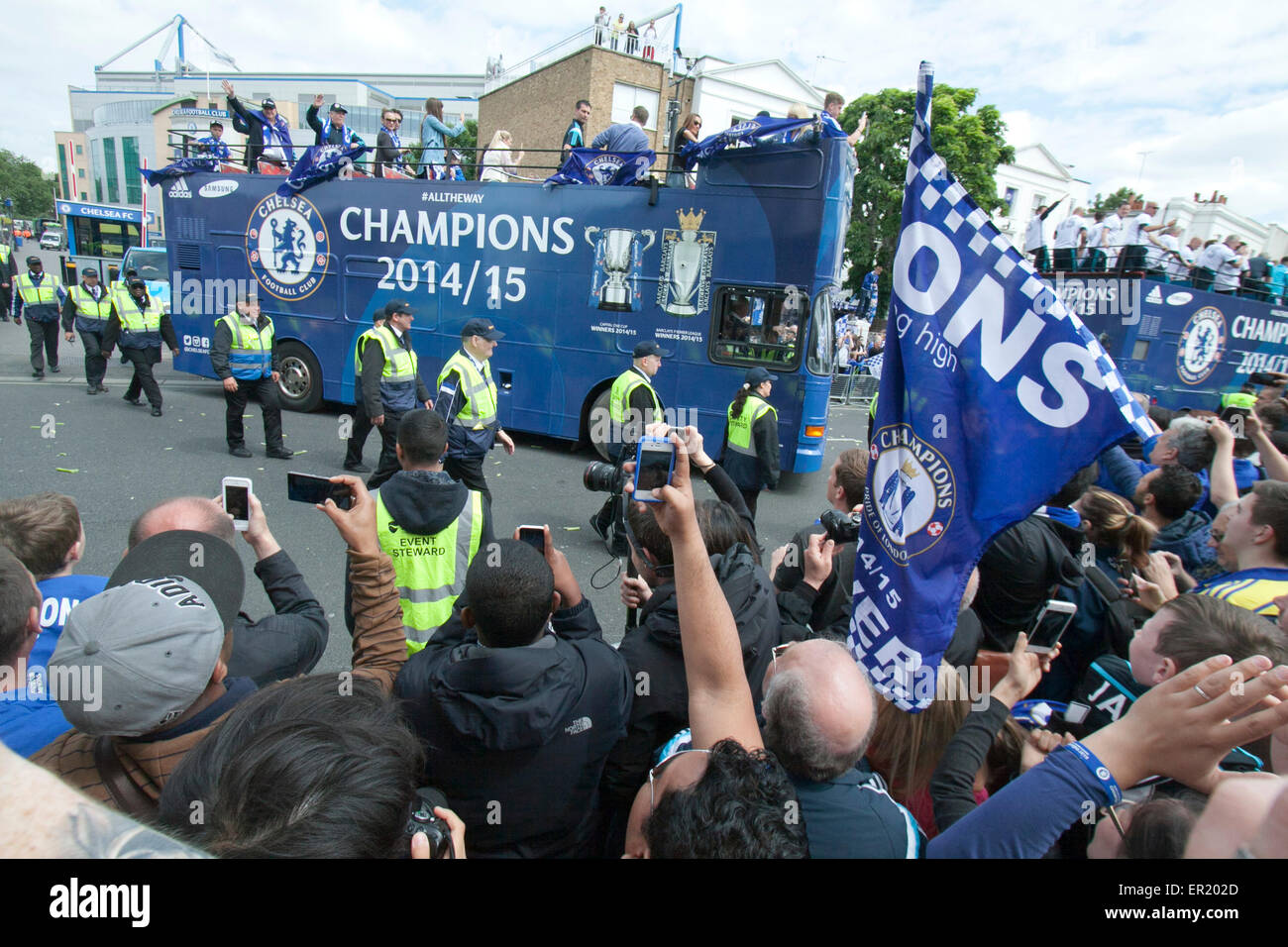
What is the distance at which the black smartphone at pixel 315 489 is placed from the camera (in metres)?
2.21

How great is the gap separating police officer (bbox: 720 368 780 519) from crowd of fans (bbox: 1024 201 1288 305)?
891 cm

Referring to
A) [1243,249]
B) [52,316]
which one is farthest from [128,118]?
[1243,249]

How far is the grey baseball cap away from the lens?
4.15 ft

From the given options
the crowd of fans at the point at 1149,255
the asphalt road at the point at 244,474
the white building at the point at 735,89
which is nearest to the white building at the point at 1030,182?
the white building at the point at 735,89

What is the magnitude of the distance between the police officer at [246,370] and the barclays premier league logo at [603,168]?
14.6ft

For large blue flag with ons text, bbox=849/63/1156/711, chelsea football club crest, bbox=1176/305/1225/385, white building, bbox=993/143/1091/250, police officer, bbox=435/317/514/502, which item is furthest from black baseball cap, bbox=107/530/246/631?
white building, bbox=993/143/1091/250

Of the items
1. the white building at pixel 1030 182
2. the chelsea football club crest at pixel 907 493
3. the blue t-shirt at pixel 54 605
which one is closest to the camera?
the chelsea football club crest at pixel 907 493

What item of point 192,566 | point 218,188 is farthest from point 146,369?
point 192,566

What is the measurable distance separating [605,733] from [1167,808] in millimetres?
1181

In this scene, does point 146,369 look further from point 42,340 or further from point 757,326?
point 757,326

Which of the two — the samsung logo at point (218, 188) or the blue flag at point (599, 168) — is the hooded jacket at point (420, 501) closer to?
the blue flag at point (599, 168)

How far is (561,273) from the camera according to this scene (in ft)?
29.2

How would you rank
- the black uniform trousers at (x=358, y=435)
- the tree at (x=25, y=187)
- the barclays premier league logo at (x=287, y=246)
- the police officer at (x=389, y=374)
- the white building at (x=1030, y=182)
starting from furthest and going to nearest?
the tree at (x=25, y=187) → the white building at (x=1030, y=182) → the barclays premier league logo at (x=287, y=246) → the black uniform trousers at (x=358, y=435) → the police officer at (x=389, y=374)

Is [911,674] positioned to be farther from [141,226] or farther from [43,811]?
[141,226]
